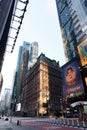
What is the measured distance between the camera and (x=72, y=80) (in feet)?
161

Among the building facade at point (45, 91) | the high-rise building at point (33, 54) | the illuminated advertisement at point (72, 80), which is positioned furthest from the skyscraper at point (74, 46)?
the high-rise building at point (33, 54)

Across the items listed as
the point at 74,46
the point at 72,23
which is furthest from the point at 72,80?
the point at 72,23

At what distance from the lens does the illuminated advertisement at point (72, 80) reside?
45138 mm

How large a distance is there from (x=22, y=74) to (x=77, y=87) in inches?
4620

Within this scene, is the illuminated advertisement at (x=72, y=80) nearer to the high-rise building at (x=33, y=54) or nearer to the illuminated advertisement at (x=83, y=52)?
the illuminated advertisement at (x=83, y=52)

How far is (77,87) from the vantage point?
149ft

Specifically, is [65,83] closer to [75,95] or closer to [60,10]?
[75,95]

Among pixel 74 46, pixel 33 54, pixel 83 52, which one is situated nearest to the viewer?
pixel 83 52

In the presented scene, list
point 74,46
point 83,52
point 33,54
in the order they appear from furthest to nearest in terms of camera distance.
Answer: point 33,54 → point 74,46 → point 83,52

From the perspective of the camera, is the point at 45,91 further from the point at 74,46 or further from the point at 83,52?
the point at 83,52

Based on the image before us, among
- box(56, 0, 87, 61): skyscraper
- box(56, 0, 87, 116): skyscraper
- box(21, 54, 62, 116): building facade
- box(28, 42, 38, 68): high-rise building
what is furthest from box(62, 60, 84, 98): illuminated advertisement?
box(28, 42, 38, 68): high-rise building

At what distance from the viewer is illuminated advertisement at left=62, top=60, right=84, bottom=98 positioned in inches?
1777

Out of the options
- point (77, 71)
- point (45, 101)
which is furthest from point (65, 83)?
point (45, 101)

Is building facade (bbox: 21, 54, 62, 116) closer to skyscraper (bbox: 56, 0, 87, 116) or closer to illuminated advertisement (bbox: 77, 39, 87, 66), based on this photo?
skyscraper (bbox: 56, 0, 87, 116)
